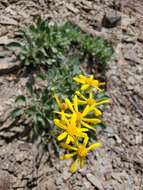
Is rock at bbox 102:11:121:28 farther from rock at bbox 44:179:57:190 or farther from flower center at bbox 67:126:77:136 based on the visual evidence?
rock at bbox 44:179:57:190

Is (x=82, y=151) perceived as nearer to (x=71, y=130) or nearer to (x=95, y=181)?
(x=71, y=130)

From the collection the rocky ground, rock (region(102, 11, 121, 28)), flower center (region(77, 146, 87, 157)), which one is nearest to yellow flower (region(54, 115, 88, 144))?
flower center (region(77, 146, 87, 157))

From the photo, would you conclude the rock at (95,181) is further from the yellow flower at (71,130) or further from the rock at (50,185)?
the yellow flower at (71,130)

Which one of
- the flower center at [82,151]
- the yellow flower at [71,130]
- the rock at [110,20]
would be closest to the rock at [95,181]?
the flower center at [82,151]

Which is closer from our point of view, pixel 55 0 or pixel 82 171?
pixel 82 171

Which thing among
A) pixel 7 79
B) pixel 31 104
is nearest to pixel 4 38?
pixel 7 79

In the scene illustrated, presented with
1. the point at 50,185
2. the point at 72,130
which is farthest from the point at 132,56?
the point at 50,185

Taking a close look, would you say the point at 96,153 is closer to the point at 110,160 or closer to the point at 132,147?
the point at 110,160
